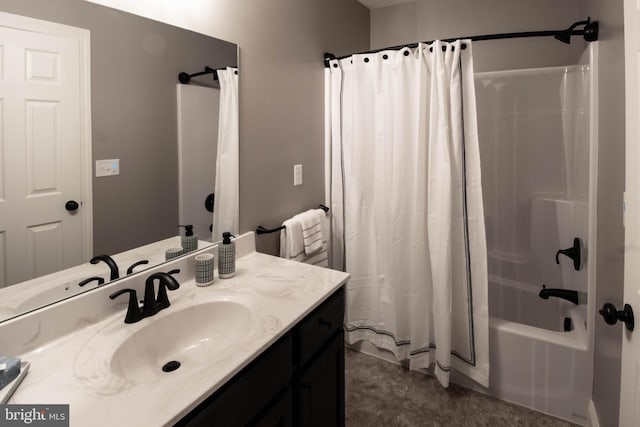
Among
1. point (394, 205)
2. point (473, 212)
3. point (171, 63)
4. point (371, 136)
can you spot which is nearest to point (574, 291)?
point (473, 212)

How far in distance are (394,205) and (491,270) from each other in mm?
1028

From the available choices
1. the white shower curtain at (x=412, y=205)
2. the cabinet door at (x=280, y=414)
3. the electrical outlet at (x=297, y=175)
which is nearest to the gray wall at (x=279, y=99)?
the electrical outlet at (x=297, y=175)

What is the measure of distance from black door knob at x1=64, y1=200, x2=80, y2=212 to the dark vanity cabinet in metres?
0.71

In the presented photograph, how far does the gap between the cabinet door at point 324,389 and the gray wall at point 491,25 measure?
218cm

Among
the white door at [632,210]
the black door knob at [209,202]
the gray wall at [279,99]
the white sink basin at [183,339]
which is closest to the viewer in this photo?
the white door at [632,210]

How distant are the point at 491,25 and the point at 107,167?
2538 millimetres

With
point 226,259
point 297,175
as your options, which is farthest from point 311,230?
point 226,259

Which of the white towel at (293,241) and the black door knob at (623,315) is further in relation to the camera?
the white towel at (293,241)

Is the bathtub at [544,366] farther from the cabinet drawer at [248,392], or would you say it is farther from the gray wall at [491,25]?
the gray wall at [491,25]

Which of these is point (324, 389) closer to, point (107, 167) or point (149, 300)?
point (149, 300)

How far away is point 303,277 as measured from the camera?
1.43m

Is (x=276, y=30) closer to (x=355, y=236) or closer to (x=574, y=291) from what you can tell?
(x=355, y=236)

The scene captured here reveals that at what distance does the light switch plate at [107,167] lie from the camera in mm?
1112

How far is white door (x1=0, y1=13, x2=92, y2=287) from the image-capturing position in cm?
91
